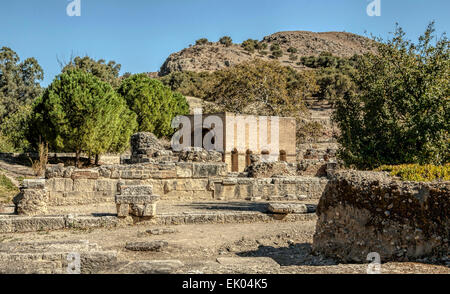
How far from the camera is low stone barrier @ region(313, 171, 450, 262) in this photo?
511 centimetres

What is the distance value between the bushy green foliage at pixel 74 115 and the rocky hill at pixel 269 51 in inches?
2365

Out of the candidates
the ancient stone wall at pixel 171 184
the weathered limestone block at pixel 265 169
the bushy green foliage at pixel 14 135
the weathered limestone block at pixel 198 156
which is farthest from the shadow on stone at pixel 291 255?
the bushy green foliage at pixel 14 135

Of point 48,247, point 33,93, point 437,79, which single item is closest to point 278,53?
point 33,93

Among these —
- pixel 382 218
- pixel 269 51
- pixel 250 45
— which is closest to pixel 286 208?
pixel 382 218

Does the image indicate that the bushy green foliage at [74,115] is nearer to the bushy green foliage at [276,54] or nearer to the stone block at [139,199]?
the stone block at [139,199]

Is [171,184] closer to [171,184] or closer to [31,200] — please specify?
[171,184]

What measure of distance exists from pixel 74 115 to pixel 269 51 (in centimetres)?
8415

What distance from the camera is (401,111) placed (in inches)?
441

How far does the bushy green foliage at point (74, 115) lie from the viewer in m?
23.5

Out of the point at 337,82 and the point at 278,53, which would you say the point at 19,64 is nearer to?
the point at 337,82

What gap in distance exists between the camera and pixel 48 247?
20.1ft
